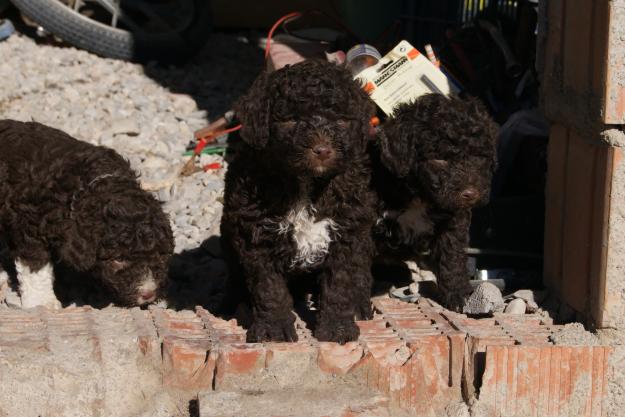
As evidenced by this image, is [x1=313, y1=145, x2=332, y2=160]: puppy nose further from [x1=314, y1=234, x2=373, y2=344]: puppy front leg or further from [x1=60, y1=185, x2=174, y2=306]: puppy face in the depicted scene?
[x1=60, y1=185, x2=174, y2=306]: puppy face

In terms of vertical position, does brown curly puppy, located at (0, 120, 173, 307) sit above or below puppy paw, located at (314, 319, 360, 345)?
above

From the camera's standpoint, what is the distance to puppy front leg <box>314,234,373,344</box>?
14.2 ft

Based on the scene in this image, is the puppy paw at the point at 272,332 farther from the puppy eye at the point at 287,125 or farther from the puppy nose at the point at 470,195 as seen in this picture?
the puppy nose at the point at 470,195

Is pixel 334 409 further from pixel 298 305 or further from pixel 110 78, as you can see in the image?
pixel 110 78

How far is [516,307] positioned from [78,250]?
7.63 ft

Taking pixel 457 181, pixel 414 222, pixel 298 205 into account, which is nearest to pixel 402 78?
pixel 414 222

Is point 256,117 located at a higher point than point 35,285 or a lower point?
higher

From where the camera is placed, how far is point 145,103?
8273 mm

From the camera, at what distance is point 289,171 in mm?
4102

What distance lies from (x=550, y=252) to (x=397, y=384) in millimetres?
1376

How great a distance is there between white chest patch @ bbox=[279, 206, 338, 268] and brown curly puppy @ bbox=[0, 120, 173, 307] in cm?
111

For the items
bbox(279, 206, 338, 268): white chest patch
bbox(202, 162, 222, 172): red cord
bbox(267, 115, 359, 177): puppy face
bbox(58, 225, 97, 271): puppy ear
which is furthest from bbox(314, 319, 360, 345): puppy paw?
bbox(202, 162, 222, 172): red cord

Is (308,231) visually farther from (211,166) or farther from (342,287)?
(211,166)

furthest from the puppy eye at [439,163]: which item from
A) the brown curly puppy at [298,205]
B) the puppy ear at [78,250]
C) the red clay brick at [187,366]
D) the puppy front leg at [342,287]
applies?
the puppy ear at [78,250]
